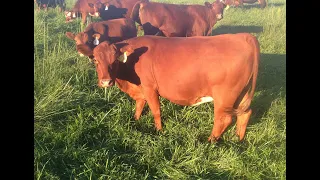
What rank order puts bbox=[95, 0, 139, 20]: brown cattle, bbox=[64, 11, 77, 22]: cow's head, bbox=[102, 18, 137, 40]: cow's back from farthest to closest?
bbox=[95, 0, 139, 20]: brown cattle, bbox=[64, 11, 77, 22]: cow's head, bbox=[102, 18, 137, 40]: cow's back

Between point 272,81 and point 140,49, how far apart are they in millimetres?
3318

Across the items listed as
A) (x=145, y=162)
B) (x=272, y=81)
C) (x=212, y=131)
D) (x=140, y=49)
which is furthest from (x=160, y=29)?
(x=145, y=162)

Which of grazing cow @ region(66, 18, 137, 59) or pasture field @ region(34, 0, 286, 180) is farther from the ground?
grazing cow @ region(66, 18, 137, 59)

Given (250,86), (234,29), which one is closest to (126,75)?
(250,86)

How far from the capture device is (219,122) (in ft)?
13.3

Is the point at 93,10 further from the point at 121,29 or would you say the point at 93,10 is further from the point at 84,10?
the point at 121,29

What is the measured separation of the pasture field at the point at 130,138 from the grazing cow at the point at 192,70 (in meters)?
0.25

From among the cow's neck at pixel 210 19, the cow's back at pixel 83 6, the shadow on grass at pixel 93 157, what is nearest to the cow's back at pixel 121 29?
the cow's neck at pixel 210 19

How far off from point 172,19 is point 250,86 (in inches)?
189

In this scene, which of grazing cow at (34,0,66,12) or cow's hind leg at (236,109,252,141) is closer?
cow's hind leg at (236,109,252,141)

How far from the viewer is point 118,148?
12.9ft

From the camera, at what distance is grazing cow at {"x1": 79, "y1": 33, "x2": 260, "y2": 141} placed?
3.72m

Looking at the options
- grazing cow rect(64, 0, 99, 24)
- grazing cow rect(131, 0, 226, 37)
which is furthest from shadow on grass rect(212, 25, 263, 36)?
grazing cow rect(64, 0, 99, 24)

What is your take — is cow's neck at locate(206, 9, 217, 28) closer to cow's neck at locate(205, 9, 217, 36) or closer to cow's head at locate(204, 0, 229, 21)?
Answer: cow's neck at locate(205, 9, 217, 36)
